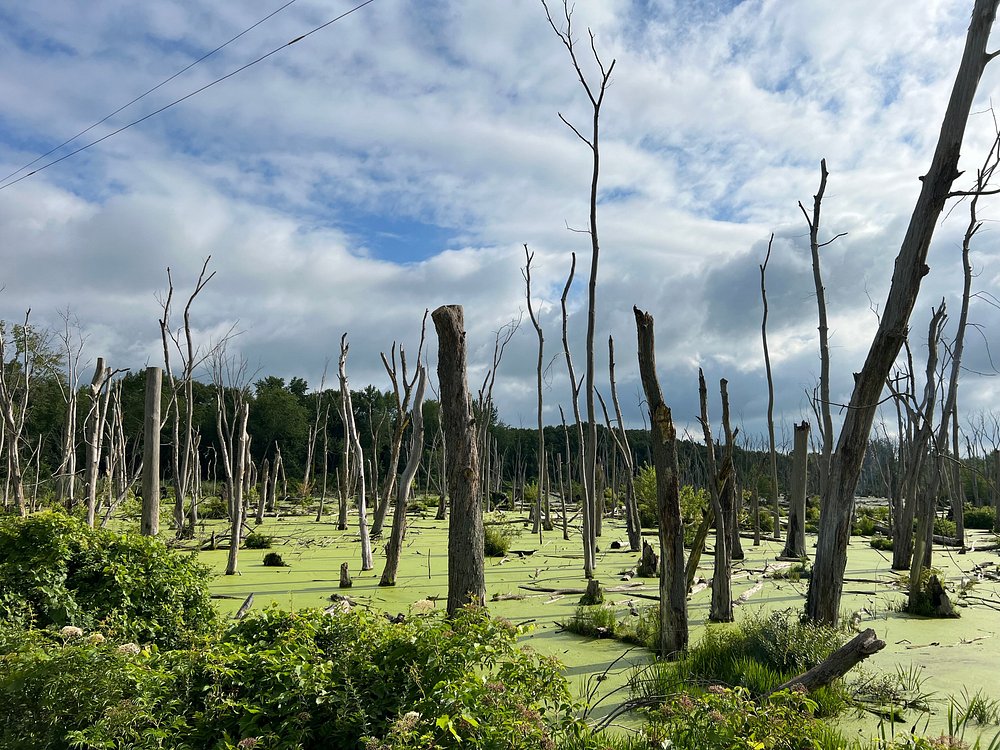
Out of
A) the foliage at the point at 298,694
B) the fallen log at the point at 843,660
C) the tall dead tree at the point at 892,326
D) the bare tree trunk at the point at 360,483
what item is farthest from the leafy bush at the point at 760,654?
the bare tree trunk at the point at 360,483

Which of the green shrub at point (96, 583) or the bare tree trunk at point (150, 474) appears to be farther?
the bare tree trunk at point (150, 474)

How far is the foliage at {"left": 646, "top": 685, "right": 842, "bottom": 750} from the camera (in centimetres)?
293

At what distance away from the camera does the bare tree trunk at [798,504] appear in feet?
40.7

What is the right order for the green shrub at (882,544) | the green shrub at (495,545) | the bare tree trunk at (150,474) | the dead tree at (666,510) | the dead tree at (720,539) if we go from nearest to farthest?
the dead tree at (666,510) < the dead tree at (720,539) < the bare tree trunk at (150,474) < the green shrub at (495,545) < the green shrub at (882,544)

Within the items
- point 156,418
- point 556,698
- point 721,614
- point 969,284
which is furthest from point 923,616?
point 156,418

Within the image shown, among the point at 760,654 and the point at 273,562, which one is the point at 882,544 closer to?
the point at 760,654

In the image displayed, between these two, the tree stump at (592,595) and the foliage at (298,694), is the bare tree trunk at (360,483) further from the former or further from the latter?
the foliage at (298,694)

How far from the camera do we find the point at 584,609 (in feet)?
25.2

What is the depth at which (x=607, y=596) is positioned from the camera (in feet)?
29.0

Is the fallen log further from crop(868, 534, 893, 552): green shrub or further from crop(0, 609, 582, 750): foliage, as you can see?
crop(868, 534, 893, 552): green shrub

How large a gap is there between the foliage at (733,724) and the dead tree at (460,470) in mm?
3146

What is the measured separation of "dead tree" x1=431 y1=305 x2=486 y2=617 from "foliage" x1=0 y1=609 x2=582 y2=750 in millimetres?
2759

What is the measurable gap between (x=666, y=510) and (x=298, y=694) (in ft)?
12.1

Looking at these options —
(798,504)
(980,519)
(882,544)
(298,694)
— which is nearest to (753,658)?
(298,694)
